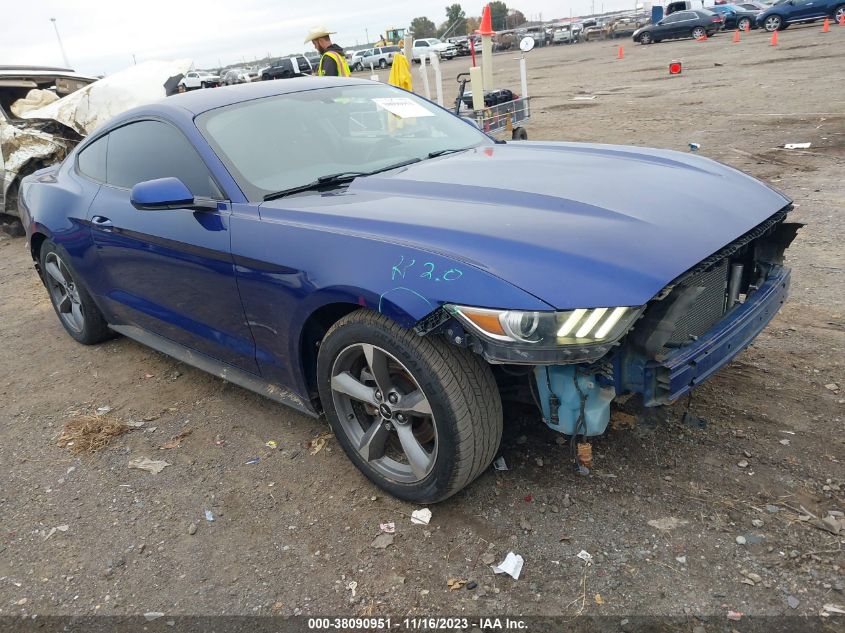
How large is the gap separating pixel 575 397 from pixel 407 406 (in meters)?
0.65

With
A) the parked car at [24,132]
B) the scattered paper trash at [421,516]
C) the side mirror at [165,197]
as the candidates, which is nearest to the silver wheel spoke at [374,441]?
the scattered paper trash at [421,516]

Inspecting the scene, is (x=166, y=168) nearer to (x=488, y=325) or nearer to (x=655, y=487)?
(x=488, y=325)

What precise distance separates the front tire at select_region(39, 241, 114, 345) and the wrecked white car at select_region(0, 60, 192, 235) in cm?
363

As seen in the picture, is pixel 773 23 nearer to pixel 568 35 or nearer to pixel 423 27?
pixel 568 35

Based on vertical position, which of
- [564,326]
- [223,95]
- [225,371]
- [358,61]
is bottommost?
[225,371]

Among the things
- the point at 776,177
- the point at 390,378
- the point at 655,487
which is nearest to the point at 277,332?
the point at 390,378

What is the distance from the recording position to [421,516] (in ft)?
8.89

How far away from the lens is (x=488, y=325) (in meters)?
2.19

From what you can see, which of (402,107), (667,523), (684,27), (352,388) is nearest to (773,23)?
(684,27)

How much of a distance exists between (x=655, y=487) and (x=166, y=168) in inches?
112

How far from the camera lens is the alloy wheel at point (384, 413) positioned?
8.51 feet

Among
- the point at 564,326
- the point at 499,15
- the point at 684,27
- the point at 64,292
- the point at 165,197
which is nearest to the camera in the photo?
the point at 564,326

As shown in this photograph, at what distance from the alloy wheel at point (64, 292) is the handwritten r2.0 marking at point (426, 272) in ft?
10.4

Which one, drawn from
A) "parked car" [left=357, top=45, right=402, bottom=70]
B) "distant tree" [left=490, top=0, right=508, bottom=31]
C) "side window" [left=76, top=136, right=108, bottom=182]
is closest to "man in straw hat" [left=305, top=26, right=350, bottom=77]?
"side window" [left=76, top=136, right=108, bottom=182]
